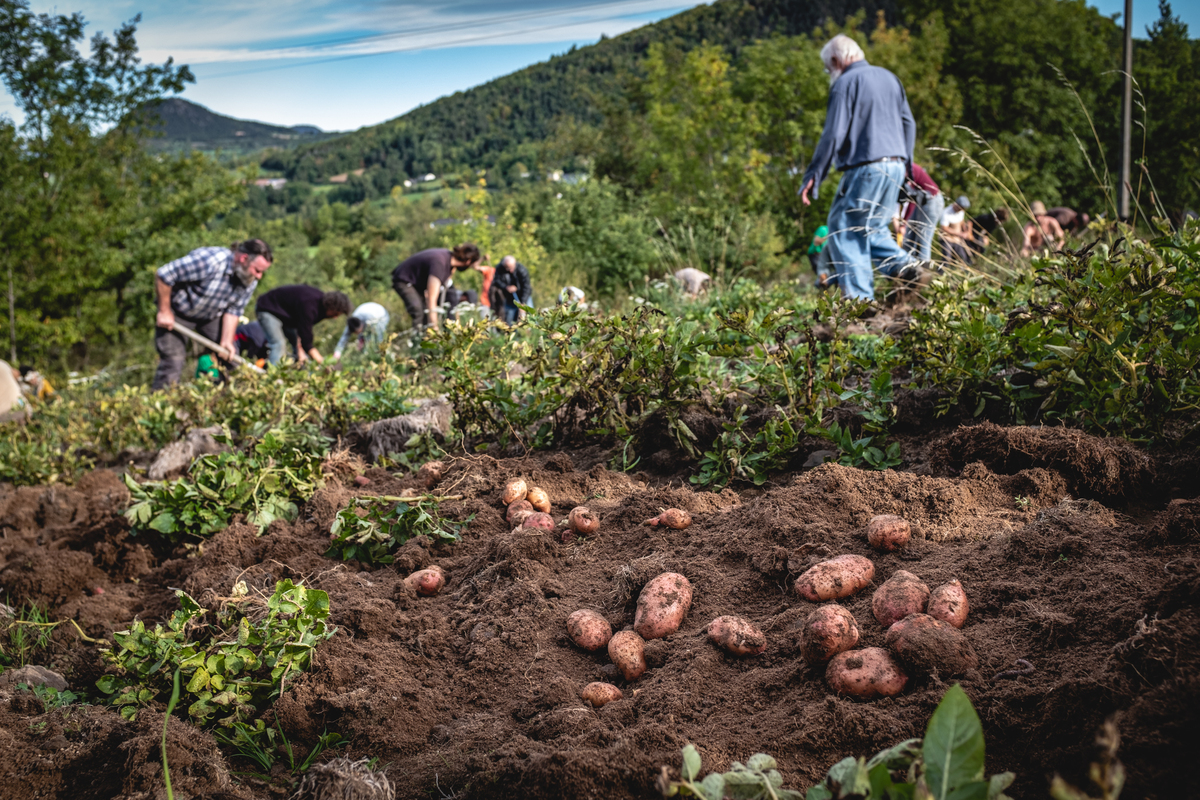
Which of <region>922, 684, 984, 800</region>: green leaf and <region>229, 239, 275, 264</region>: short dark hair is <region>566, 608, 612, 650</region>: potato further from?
<region>229, 239, 275, 264</region>: short dark hair

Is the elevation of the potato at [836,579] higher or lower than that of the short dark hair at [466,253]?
lower

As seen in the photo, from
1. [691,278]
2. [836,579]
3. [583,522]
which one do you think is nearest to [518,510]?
[583,522]

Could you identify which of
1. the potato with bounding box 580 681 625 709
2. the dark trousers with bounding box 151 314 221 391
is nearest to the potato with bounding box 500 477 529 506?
the potato with bounding box 580 681 625 709

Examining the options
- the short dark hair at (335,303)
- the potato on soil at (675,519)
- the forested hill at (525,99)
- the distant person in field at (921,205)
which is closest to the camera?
the potato on soil at (675,519)

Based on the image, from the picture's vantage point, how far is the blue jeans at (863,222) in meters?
5.39

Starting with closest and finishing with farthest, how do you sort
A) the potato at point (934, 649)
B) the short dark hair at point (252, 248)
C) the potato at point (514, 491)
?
the potato at point (934, 649) → the potato at point (514, 491) → the short dark hair at point (252, 248)

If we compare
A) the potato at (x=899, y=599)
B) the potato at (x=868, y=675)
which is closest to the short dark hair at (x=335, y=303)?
the potato at (x=899, y=599)

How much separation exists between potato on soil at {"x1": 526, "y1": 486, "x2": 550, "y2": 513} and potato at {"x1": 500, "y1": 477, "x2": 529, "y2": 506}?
38mm

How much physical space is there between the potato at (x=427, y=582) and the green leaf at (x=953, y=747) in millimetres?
1626

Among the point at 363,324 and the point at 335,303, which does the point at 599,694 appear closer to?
the point at 335,303

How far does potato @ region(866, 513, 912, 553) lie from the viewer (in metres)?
1.90

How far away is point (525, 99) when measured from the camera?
45594 mm

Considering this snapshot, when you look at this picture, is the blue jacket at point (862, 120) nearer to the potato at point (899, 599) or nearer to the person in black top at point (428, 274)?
the potato at point (899, 599)

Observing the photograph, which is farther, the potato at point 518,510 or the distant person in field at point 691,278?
the distant person in field at point 691,278
